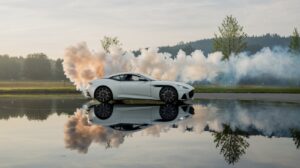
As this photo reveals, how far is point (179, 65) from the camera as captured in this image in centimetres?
3612

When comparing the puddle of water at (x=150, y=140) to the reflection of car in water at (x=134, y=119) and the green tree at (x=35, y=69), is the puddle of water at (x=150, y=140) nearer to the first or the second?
the reflection of car in water at (x=134, y=119)

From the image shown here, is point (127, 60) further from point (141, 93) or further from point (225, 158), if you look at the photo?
point (225, 158)

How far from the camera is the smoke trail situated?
33.0 metres

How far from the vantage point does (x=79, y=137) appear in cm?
972

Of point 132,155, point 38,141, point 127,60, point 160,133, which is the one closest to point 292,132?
point 160,133

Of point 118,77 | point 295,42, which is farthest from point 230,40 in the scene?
point 118,77

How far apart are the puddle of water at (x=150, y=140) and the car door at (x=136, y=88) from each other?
170 inches

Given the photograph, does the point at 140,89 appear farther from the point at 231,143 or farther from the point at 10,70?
the point at 10,70

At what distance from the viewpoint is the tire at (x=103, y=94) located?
19858 mm

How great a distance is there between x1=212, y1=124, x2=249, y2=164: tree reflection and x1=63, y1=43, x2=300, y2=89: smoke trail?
74.3 ft

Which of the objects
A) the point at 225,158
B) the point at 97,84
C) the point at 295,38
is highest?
the point at 295,38

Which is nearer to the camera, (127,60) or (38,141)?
(38,141)

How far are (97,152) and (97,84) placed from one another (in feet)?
40.5

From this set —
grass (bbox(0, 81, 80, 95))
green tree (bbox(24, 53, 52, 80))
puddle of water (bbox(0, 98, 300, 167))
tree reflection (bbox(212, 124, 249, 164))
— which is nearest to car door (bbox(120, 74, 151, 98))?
puddle of water (bbox(0, 98, 300, 167))
